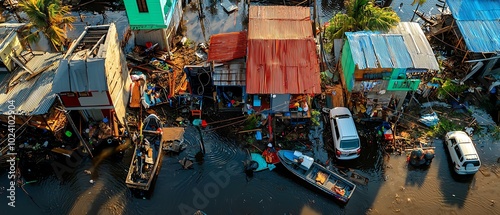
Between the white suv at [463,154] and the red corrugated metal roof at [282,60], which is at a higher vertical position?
the red corrugated metal roof at [282,60]

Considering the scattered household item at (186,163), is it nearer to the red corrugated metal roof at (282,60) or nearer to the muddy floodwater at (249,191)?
the muddy floodwater at (249,191)

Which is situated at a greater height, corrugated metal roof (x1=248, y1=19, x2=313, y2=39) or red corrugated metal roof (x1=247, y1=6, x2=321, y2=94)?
corrugated metal roof (x1=248, y1=19, x2=313, y2=39)

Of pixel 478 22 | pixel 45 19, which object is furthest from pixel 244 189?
pixel 478 22

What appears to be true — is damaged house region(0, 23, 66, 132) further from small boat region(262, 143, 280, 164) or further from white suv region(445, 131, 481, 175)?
white suv region(445, 131, 481, 175)

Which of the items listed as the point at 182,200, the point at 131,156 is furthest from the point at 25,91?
the point at 182,200

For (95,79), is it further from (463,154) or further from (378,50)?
(463,154)

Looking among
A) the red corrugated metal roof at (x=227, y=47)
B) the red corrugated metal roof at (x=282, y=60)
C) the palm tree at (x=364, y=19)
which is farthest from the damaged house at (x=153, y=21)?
the palm tree at (x=364, y=19)

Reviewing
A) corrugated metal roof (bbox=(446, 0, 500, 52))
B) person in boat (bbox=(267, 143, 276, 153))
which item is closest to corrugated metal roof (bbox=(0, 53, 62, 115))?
person in boat (bbox=(267, 143, 276, 153))
